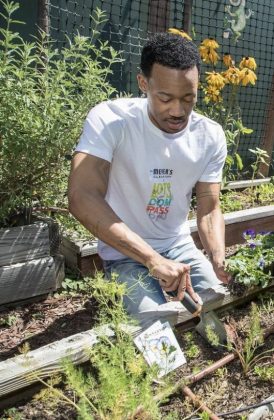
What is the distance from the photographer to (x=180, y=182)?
7.36ft

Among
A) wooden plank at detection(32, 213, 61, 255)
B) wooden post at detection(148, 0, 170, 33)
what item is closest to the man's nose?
wooden plank at detection(32, 213, 61, 255)

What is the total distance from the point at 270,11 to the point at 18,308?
5331 mm

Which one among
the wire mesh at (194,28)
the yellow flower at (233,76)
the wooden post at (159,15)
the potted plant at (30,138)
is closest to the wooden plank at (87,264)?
the potted plant at (30,138)

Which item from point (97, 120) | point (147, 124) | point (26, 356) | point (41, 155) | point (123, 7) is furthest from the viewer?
point (123, 7)

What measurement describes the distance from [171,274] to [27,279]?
1.06 m

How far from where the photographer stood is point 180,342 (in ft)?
6.66

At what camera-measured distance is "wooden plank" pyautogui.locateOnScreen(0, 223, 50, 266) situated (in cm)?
231

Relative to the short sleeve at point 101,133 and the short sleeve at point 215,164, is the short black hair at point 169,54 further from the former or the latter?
the short sleeve at point 215,164

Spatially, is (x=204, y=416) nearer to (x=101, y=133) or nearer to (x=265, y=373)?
(x=265, y=373)

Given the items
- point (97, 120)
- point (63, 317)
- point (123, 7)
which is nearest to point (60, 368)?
point (63, 317)

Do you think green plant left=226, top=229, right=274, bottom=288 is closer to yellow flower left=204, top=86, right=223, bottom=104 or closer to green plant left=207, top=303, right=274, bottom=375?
green plant left=207, top=303, right=274, bottom=375

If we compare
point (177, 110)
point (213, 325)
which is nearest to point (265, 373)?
point (213, 325)

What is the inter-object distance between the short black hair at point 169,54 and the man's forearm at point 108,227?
0.63m

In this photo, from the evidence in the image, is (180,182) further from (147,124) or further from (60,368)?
(60,368)
